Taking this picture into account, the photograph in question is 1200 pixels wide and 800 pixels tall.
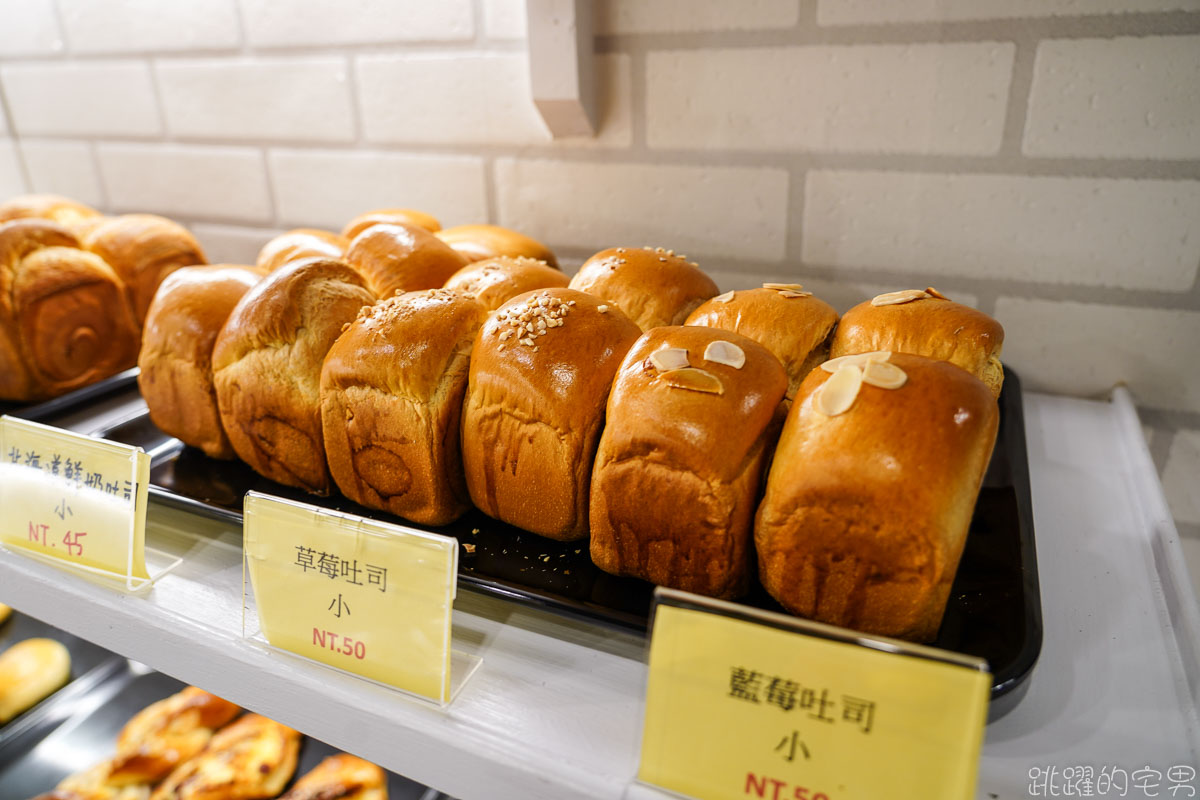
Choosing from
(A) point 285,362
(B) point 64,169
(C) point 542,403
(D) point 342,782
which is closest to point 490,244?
(A) point 285,362

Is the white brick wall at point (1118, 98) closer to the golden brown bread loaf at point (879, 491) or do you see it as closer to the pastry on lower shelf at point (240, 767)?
the golden brown bread loaf at point (879, 491)

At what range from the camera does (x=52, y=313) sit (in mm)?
1275

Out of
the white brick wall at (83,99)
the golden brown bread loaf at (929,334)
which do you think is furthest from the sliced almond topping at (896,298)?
the white brick wall at (83,99)

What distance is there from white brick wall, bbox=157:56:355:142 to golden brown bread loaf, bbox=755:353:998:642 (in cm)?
130

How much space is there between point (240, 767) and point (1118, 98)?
165cm

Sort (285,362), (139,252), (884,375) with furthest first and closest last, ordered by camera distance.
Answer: (139,252)
(285,362)
(884,375)

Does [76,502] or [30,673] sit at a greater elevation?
[76,502]

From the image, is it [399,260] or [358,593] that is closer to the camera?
[358,593]

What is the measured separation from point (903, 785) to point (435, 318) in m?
0.65

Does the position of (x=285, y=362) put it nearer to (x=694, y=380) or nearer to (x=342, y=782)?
(x=694, y=380)

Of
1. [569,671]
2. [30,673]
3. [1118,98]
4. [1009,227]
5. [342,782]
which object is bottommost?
[342,782]

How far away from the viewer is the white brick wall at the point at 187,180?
5.72ft

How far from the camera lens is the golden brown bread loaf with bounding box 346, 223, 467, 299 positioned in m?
1.05

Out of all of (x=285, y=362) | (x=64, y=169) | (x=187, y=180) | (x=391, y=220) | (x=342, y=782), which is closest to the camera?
(x=285, y=362)
